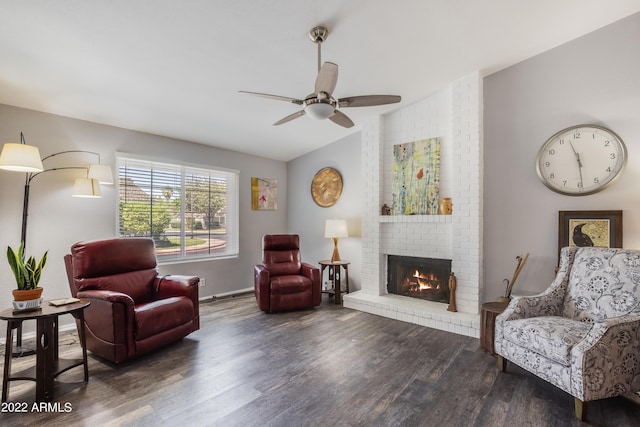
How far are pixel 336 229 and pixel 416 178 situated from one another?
1.39m

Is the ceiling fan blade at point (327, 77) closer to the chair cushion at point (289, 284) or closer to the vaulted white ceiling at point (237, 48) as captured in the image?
the vaulted white ceiling at point (237, 48)

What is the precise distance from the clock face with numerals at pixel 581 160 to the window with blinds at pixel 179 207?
4.34 meters

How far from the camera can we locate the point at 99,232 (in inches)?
140

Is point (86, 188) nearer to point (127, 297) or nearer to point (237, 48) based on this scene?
point (127, 297)

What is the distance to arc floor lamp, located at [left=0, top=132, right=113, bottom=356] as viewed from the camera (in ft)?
8.09

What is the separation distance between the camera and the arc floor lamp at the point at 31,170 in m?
2.47

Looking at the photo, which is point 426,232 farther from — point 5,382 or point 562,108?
point 5,382

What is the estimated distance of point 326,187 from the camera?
5.20 meters

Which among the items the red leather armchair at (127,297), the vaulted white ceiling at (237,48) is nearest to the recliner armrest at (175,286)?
the red leather armchair at (127,297)

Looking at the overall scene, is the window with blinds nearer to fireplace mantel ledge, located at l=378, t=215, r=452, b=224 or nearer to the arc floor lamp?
the arc floor lamp

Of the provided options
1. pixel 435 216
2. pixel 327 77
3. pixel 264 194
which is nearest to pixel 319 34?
pixel 327 77

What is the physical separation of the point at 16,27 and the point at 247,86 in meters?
1.72

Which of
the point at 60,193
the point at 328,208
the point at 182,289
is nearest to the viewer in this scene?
the point at 182,289

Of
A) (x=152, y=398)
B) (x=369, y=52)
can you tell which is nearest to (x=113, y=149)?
(x=152, y=398)
